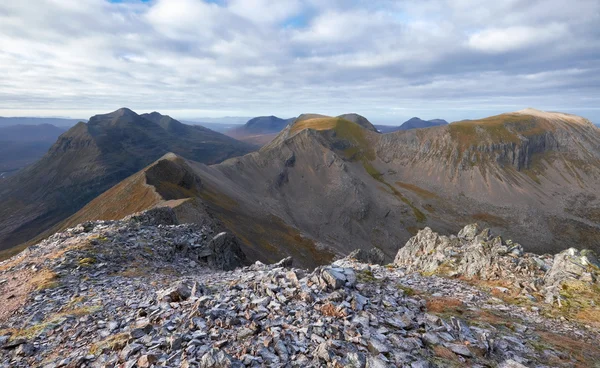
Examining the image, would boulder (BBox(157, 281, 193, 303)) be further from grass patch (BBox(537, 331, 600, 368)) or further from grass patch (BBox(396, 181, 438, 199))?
grass patch (BBox(396, 181, 438, 199))

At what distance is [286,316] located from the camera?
1273 cm

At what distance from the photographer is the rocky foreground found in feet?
35.2

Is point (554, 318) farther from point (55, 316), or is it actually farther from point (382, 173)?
point (382, 173)

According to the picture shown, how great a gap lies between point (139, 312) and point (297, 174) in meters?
156

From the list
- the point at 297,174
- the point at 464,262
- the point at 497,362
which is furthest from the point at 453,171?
the point at 497,362

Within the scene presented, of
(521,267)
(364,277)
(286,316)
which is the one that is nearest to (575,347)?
(364,277)

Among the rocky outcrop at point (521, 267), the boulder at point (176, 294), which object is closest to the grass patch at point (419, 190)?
the rocky outcrop at point (521, 267)

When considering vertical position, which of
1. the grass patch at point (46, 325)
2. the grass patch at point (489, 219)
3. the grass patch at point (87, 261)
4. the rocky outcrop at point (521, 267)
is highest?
the grass patch at point (46, 325)

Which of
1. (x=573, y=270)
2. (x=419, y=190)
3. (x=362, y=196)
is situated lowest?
(x=419, y=190)

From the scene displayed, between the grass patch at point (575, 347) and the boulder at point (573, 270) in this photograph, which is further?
the boulder at point (573, 270)

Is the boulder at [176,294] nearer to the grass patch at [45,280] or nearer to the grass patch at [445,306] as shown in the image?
the grass patch at [45,280]

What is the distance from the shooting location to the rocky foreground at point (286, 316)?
1074 centimetres

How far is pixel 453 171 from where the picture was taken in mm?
189375

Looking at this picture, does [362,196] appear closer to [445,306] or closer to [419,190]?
[419,190]
